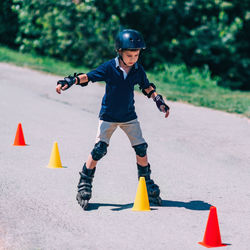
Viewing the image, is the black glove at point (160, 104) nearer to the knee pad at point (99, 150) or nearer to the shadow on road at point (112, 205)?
the knee pad at point (99, 150)

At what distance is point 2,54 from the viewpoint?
2072 cm

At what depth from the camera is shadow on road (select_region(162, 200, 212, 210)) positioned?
631 cm

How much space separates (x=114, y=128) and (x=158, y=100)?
57 cm

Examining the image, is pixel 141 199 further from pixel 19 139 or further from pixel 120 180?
pixel 19 139

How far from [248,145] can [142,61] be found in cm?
1086

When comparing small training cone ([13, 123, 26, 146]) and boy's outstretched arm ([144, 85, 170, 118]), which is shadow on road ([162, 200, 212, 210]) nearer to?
boy's outstretched arm ([144, 85, 170, 118])

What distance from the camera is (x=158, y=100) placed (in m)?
6.55

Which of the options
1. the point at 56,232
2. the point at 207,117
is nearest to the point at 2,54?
the point at 207,117

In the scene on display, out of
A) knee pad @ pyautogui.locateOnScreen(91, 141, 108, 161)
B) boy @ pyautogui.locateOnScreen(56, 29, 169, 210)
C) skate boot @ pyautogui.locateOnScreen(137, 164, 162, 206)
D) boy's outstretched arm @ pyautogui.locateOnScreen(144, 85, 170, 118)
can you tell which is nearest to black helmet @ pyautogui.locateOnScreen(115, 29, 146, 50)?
boy @ pyautogui.locateOnScreen(56, 29, 169, 210)

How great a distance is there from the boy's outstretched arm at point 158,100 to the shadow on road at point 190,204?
894 millimetres

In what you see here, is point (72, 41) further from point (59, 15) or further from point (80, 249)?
point (80, 249)

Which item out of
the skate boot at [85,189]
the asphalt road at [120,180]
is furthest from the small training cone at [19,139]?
the skate boot at [85,189]

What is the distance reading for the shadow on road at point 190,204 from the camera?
631 cm

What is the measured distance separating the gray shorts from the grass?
20.6 ft
